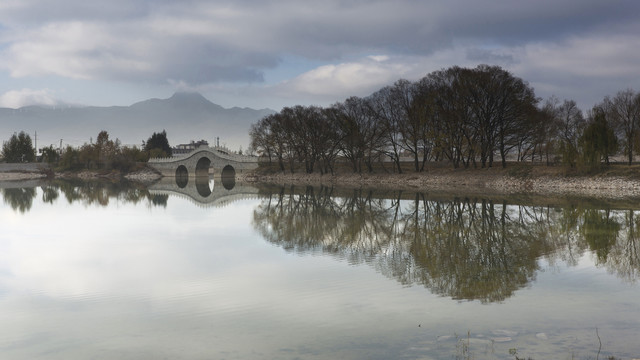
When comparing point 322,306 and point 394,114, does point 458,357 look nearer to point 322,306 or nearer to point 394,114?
point 322,306

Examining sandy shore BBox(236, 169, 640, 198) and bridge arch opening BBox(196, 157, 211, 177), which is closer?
sandy shore BBox(236, 169, 640, 198)

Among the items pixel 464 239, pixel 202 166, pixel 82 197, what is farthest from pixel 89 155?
pixel 464 239

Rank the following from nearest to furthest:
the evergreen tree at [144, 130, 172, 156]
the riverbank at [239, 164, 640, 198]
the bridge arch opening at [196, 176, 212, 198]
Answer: the riverbank at [239, 164, 640, 198] → the bridge arch opening at [196, 176, 212, 198] → the evergreen tree at [144, 130, 172, 156]

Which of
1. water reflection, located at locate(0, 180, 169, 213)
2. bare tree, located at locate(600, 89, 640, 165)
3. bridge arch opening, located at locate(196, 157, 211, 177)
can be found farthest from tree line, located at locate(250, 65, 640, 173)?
bridge arch opening, located at locate(196, 157, 211, 177)

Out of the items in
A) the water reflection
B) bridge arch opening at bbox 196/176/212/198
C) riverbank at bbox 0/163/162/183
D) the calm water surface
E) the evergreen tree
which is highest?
the evergreen tree

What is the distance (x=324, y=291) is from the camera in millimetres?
11031

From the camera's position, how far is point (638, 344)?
7.75 metres

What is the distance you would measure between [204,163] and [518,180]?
74.3 m

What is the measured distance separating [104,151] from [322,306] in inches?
4614

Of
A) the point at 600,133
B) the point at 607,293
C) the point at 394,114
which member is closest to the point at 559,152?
the point at 600,133

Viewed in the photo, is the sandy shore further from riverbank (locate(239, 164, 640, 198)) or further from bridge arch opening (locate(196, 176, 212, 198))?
bridge arch opening (locate(196, 176, 212, 198))

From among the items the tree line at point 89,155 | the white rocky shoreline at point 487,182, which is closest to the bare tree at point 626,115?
the white rocky shoreline at point 487,182

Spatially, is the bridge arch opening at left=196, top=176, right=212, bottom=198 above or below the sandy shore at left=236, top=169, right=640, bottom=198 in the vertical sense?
below

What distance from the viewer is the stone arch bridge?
101375 mm
